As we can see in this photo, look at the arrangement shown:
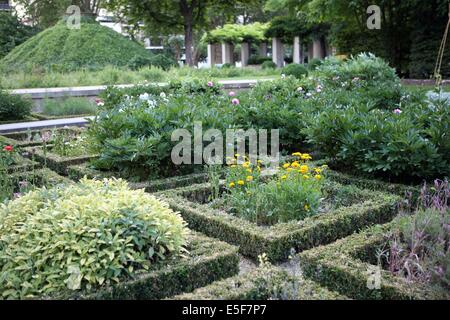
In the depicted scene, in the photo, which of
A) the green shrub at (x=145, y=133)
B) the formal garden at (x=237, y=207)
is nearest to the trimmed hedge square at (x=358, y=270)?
the formal garden at (x=237, y=207)

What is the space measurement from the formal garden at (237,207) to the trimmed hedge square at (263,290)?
0.01m

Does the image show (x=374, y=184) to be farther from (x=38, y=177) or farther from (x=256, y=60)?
(x=256, y=60)

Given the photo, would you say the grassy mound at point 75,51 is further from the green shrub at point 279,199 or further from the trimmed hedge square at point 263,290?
the trimmed hedge square at point 263,290

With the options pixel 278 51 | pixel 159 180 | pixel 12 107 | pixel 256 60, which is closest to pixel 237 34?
pixel 256 60

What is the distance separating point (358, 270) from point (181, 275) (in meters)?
1.13

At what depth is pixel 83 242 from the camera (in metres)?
3.07

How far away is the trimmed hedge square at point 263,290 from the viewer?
289cm

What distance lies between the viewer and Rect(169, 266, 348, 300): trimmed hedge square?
289cm

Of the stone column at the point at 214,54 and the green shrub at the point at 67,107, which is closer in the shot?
the green shrub at the point at 67,107

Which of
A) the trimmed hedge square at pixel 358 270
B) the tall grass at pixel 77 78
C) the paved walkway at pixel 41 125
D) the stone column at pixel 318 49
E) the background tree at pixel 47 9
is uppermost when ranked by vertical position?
the background tree at pixel 47 9

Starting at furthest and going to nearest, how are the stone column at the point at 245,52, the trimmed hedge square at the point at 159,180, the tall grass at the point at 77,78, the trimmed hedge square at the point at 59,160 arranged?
the stone column at the point at 245,52
the tall grass at the point at 77,78
the trimmed hedge square at the point at 59,160
the trimmed hedge square at the point at 159,180

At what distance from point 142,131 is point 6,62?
65.5 feet

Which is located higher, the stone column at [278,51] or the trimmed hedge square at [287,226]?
the stone column at [278,51]
